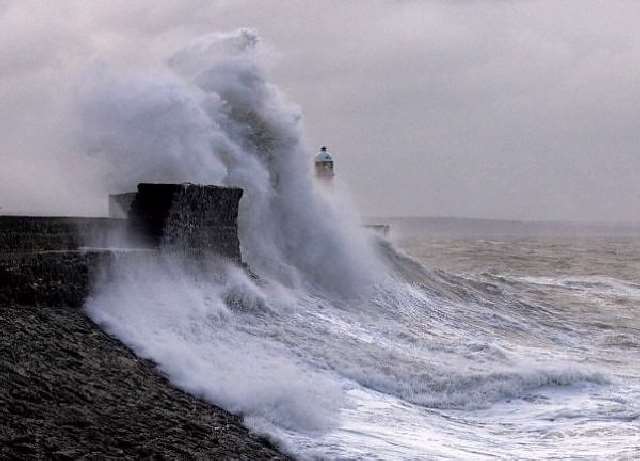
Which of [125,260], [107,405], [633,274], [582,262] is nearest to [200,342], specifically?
[125,260]

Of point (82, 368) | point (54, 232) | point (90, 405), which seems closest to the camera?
point (90, 405)

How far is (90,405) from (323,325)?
4.71 metres

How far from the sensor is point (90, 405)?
219 inches

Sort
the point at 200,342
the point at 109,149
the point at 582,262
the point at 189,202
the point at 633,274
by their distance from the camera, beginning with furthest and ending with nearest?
1. the point at 582,262
2. the point at 633,274
3. the point at 109,149
4. the point at 189,202
5. the point at 200,342

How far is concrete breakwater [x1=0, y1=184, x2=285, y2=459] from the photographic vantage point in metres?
5.10

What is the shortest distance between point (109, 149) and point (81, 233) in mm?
4017

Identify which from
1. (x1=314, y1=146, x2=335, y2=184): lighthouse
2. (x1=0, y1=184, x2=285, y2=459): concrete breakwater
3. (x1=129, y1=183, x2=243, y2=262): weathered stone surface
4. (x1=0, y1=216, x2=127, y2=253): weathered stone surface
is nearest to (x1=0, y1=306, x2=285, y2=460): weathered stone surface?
(x1=0, y1=184, x2=285, y2=459): concrete breakwater

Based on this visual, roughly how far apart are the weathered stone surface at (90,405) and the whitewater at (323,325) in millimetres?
325

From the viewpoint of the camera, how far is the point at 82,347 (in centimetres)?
655

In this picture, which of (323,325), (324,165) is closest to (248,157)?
(323,325)

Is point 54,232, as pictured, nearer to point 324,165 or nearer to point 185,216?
point 185,216

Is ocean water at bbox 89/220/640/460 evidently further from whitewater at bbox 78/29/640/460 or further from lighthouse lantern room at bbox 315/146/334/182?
lighthouse lantern room at bbox 315/146/334/182

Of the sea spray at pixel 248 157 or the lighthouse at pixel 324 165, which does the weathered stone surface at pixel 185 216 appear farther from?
the lighthouse at pixel 324 165

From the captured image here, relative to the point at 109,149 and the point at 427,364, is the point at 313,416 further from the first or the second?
the point at 109,149
